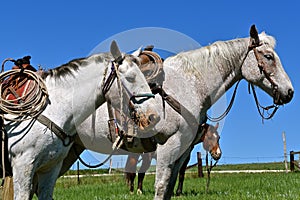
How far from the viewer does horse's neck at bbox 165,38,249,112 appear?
22.6 ft

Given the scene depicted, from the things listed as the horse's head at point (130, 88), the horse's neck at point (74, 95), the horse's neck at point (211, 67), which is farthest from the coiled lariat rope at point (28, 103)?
the horse's neck at point (211, 67)

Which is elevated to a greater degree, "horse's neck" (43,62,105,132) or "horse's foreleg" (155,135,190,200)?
"horse's neck" (43,62,105,132)

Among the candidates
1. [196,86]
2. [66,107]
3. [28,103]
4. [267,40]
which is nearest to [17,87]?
[28,103]

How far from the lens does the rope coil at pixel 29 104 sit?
496cm

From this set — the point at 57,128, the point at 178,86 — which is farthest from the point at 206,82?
the point at 57,128

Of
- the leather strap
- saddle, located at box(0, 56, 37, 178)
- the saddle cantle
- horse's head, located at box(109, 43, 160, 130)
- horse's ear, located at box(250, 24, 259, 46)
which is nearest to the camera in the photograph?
the leather strap

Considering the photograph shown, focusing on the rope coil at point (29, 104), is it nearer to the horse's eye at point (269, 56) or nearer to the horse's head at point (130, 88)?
the horse's head at point (130, 88)

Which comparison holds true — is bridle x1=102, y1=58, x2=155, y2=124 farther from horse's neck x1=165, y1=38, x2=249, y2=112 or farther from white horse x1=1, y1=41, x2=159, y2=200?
horse's neck x1=165, y1=38, x2=249, y2=112

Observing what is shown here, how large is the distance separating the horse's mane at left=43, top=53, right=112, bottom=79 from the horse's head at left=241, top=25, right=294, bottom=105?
2789 mm

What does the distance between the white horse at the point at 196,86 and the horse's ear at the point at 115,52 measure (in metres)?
1.58

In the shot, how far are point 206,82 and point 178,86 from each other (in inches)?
17.7

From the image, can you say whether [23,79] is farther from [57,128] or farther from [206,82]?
[206,82]

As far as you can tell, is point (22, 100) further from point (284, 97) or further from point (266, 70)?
point (284, 97)

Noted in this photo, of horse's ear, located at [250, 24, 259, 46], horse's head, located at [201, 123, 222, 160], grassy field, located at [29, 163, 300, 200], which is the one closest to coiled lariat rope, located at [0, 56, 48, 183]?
horse's ear, located at [250, 24, 259, 46]
